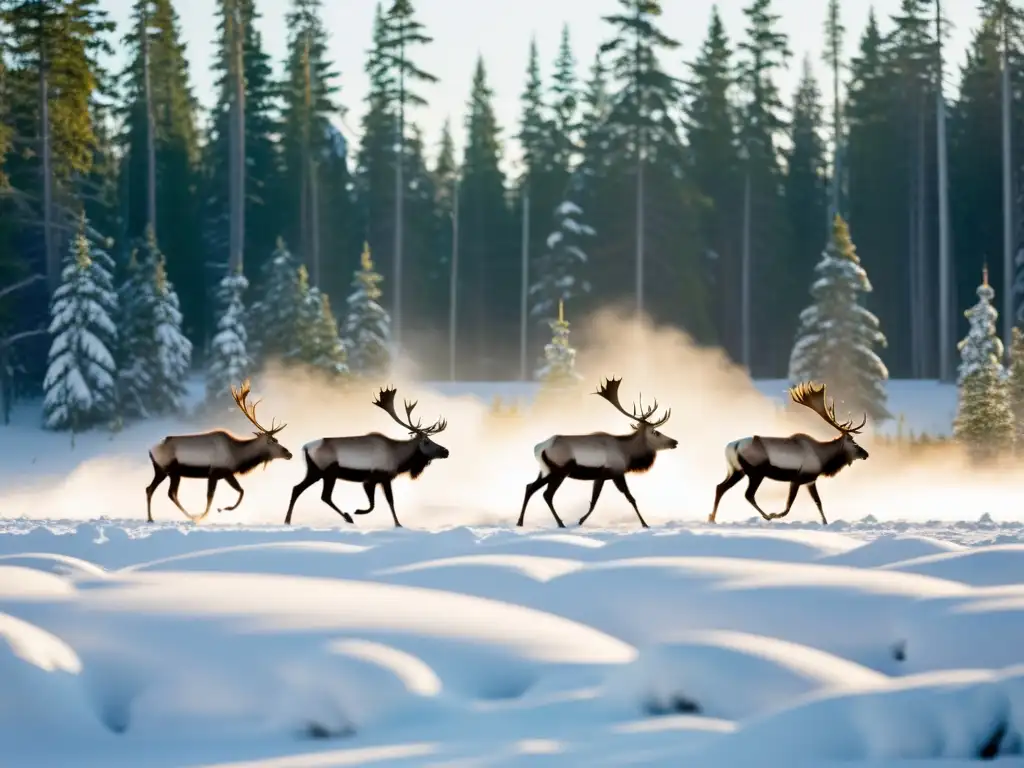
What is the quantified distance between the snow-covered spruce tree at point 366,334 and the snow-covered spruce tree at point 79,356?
8118 mm

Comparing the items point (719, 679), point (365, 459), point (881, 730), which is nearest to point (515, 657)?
point (719, 679)

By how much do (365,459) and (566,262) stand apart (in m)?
31.4

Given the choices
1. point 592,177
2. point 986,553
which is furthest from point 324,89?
point 986,553

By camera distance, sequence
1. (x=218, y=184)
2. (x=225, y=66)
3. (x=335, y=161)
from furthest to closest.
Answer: (x=335, y=161), (x=218, y=184), (x=225, y=66)

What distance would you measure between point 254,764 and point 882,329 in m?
48.1

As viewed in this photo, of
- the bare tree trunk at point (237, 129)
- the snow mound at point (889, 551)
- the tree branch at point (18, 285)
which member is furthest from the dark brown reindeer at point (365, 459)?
the bare tree trunk at point (237, 129)

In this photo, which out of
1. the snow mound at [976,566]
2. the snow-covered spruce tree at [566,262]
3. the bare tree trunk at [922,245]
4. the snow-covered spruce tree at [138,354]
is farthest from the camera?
the bare tree trunk at [922,245]

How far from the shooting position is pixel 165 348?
3428 centimetres

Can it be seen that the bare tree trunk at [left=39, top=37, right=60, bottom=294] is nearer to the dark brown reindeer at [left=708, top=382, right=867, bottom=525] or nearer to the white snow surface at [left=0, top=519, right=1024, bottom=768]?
the dark brown reindeer at [left=708, top=382, right=867, bottom=525]

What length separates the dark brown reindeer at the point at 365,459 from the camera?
13.5 meters

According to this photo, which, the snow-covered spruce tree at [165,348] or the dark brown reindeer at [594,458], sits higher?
the snow-covered spruce tree at [165,348]

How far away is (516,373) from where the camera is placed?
185 feet

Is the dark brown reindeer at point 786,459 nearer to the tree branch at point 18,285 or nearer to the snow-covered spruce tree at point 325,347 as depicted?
the snow-covered spruce tree at point 325,347

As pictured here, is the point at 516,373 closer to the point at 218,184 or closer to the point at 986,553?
the point at 218,184
